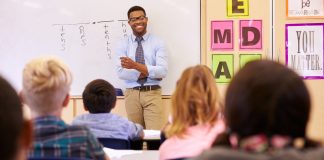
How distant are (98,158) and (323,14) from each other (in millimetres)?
3722

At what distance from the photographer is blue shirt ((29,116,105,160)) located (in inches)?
68.9

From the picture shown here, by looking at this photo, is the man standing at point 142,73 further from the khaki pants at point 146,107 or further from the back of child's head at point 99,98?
the back of child's head at point 99,98

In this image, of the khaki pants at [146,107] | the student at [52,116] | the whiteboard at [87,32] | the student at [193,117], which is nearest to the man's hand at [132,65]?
the khaki pants at [146,107]

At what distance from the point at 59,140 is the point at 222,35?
3534mm

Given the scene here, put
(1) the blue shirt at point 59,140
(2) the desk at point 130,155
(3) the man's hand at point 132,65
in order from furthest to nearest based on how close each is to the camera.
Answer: (3) the man's hand at point 132,65 → (2) the desk at point 130,155 → (1) the blue shirt at point 59,140

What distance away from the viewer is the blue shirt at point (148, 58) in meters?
4.90

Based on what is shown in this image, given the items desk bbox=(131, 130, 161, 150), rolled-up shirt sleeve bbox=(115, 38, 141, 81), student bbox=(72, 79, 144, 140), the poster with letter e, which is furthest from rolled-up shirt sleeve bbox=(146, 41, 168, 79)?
student bbox=(72, 79, 144, 140)

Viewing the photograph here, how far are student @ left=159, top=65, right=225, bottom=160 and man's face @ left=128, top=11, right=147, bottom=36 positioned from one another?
8.86ft

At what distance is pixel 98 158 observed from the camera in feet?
6.17

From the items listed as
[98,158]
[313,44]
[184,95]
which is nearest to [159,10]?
[313,44]

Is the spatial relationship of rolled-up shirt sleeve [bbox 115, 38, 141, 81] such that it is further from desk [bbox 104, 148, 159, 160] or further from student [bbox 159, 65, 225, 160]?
student [bbox 159, 65, 225, 160]

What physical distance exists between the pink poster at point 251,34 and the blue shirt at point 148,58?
84 centimetres

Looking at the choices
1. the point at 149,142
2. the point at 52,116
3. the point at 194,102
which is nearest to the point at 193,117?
the point at 194,102

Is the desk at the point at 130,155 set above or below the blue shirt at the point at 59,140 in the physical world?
below
